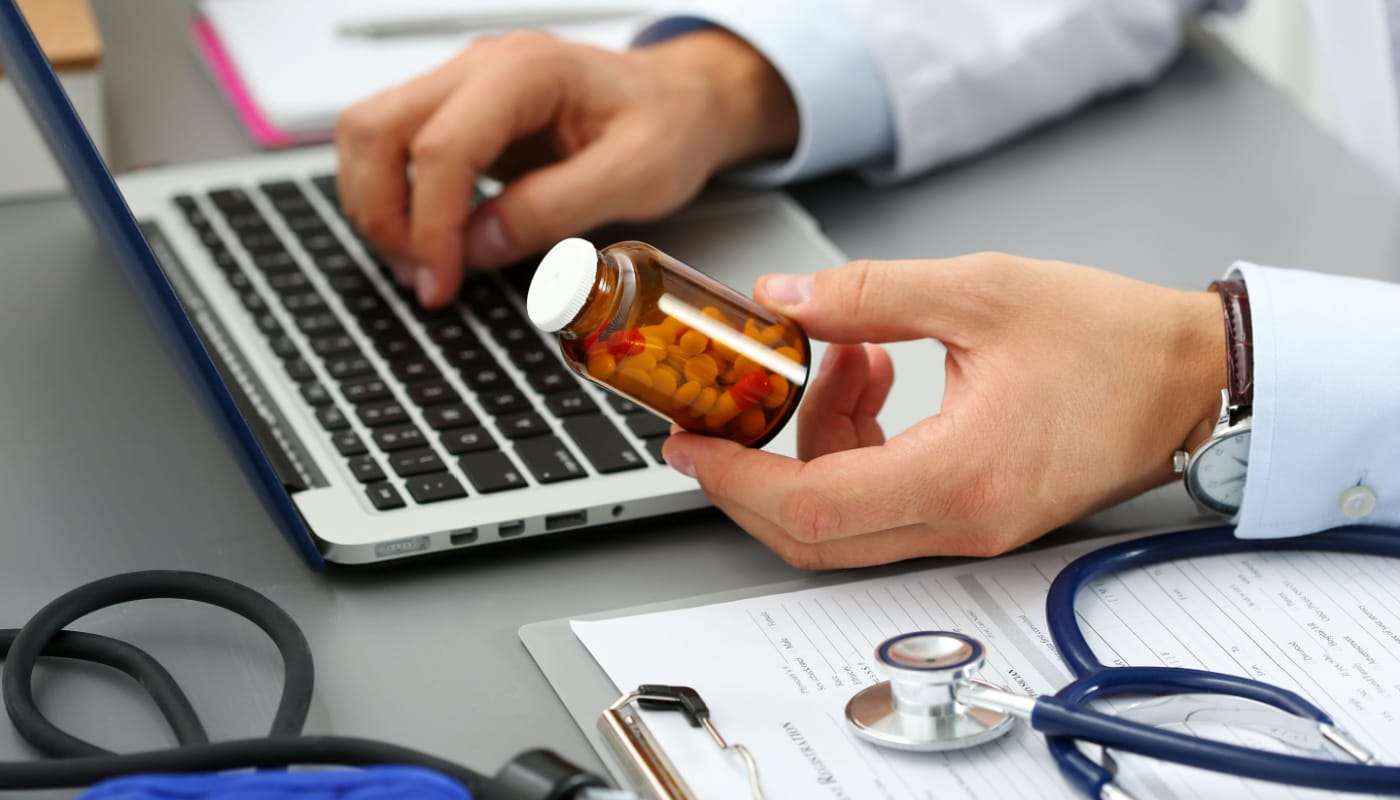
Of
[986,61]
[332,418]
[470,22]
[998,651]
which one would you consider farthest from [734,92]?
[998,651]

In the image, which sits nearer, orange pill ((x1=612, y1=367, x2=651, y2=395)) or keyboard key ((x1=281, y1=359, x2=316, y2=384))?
orange pill ((x1=612, y1=367, x2=651, y2=395))

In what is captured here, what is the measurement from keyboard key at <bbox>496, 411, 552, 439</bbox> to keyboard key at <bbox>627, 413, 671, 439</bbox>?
0.13 ft

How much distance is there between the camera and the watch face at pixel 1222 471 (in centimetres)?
60

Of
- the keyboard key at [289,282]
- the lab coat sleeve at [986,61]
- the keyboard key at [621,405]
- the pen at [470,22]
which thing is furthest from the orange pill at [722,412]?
the pen at [470,22]

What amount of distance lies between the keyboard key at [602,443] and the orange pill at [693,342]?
4.0 inches

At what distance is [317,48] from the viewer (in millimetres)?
1066

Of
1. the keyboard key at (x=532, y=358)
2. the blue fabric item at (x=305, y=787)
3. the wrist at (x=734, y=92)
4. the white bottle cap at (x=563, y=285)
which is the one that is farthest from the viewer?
the wrist at (x=734, y=92)

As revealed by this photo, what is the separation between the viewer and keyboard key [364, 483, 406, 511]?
60 centimetres

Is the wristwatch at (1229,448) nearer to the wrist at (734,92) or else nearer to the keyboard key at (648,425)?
the keyboard key at (648,425)

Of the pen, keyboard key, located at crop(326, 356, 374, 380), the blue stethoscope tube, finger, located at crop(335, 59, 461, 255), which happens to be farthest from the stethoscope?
the pen

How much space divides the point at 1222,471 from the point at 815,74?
44 cm

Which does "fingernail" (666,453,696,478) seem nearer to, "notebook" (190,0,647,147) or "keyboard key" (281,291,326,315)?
"keyboard key" (281,291,326,315)

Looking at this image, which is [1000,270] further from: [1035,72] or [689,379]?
[1035,72]

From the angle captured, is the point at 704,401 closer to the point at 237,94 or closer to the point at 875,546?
the point at 875,546
